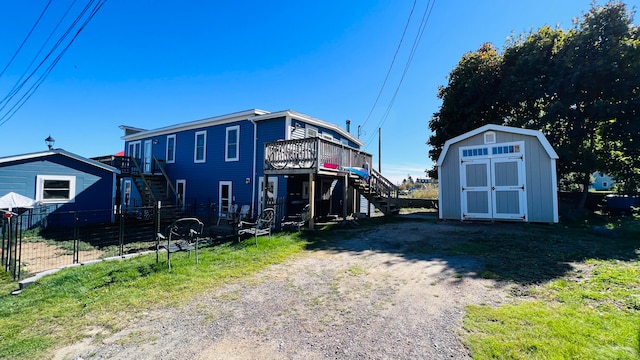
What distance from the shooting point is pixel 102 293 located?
15.0ft

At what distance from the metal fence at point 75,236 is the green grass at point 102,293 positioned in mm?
927

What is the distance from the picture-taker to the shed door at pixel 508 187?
994 centimetres

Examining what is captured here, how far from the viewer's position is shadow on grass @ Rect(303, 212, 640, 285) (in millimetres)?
5376

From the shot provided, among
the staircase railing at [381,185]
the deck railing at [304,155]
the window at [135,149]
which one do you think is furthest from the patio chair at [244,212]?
the window at [135,149]

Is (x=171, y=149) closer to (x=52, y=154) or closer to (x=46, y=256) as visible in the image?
(x=52, y=154)

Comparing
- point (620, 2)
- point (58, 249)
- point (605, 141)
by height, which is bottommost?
point (58, 249)

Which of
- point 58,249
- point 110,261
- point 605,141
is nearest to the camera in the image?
point 110,261

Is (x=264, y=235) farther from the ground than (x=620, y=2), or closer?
closer

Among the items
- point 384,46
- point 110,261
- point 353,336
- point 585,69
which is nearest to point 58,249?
point 110,261

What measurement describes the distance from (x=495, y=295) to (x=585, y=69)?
13.4 meters

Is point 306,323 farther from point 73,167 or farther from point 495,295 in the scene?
point 73,167

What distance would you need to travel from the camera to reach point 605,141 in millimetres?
13898

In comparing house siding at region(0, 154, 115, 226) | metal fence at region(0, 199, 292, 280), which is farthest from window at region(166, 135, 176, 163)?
metal fence at region(0, 199, 292, 280)

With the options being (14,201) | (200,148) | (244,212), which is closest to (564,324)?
(244,212)
